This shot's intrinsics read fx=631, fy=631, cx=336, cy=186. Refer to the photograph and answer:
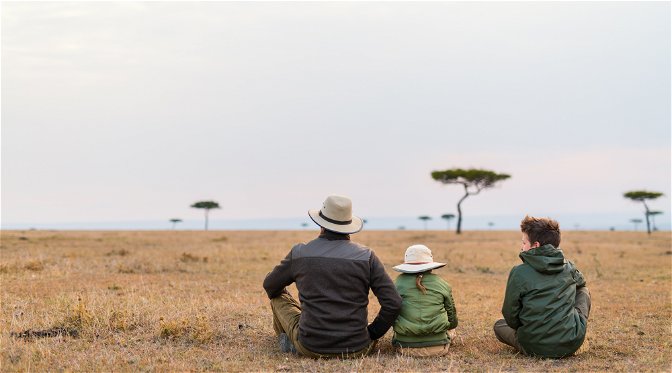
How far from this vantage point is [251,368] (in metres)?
7.44

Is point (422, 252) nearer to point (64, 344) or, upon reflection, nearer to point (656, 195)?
point (64, 344)

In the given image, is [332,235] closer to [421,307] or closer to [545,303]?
[421,307]

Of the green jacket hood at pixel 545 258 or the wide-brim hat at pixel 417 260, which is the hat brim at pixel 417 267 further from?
the green jacket hood at pixel 545 258

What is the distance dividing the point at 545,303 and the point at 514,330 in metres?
0.90

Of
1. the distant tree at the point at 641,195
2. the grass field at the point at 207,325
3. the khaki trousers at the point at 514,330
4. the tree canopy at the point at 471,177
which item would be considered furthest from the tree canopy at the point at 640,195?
the khaki trousers at the point at 514,330

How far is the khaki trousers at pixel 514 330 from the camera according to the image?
7992 mm

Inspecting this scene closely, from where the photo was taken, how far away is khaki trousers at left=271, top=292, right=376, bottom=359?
775 centimetres

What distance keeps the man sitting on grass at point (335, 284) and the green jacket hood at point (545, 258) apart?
1658 mm

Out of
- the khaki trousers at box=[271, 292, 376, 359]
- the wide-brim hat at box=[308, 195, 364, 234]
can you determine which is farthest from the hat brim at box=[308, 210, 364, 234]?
the khaki trousers at box=[271, 292, 376, 359]

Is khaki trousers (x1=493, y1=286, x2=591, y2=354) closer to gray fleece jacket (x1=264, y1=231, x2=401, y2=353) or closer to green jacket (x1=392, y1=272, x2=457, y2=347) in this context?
green jacket (x1=392, y1=272, x2=457, y2=347)

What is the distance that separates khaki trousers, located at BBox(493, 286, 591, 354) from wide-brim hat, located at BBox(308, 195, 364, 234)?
259 cm

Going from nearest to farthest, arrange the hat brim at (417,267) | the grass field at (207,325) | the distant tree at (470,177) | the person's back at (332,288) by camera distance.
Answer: the person's back at (332,288) → the grass field at (207,325) → the hat brim at (417,267) → the distant tree at (470,177)

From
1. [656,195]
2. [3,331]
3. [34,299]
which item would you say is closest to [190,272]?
[34,299]

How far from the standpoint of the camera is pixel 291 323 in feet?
26.5
